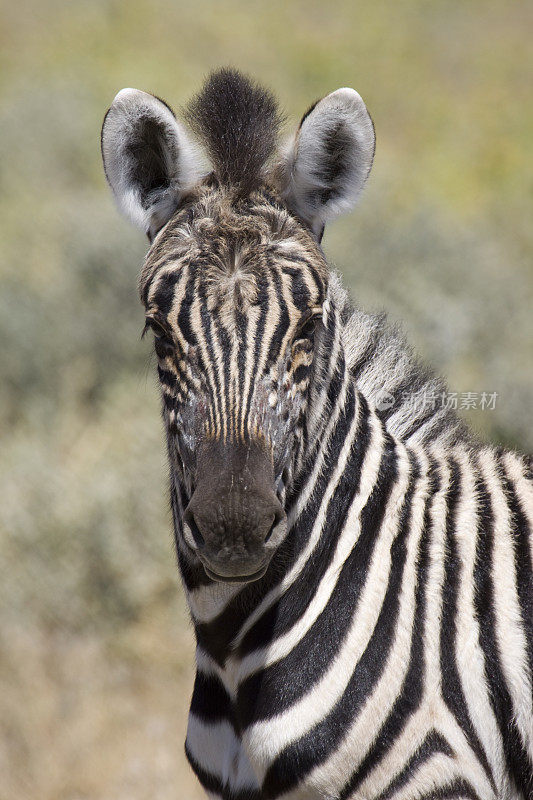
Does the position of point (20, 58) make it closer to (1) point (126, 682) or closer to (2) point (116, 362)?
(2) point (116, 362)

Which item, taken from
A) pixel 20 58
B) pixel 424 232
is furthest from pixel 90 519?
pixel 20 58

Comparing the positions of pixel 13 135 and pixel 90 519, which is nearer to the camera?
pixel 90 519

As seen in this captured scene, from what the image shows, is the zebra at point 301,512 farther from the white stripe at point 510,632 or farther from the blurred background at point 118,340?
the blurred background at point 118,340

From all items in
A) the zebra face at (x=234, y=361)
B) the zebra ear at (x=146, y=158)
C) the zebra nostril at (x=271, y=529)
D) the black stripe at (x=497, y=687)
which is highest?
the zebra ear at (x=146, y=158)

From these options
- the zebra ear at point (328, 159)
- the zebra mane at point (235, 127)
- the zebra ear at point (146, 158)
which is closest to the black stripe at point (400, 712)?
the zebra ear at point (328, 159)

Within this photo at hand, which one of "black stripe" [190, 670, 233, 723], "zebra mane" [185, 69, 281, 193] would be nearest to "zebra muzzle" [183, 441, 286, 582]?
"black stripe" [190, 670, 233, 723]

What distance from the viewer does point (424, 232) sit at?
50.5 feet

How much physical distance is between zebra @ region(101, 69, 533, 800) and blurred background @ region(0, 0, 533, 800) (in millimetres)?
3691

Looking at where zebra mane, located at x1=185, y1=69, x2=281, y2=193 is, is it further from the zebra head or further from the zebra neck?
the zebra neck

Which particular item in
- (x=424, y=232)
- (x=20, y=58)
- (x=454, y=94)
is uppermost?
(x=454, y=94)

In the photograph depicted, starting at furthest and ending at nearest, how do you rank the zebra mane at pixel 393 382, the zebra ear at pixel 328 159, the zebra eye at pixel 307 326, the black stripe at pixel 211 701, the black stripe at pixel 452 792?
the zebra mane at pixel 393 382 < the black stripe at pixel 211 701 < the zebra ear at pixel 328 159 < the zebra eye at pixel 307 326 < the black stripe at pixel 452 792

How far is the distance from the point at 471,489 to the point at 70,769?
14.8 ft

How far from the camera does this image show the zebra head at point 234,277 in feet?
10.1

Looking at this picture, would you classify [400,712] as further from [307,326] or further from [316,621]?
[307,326]
